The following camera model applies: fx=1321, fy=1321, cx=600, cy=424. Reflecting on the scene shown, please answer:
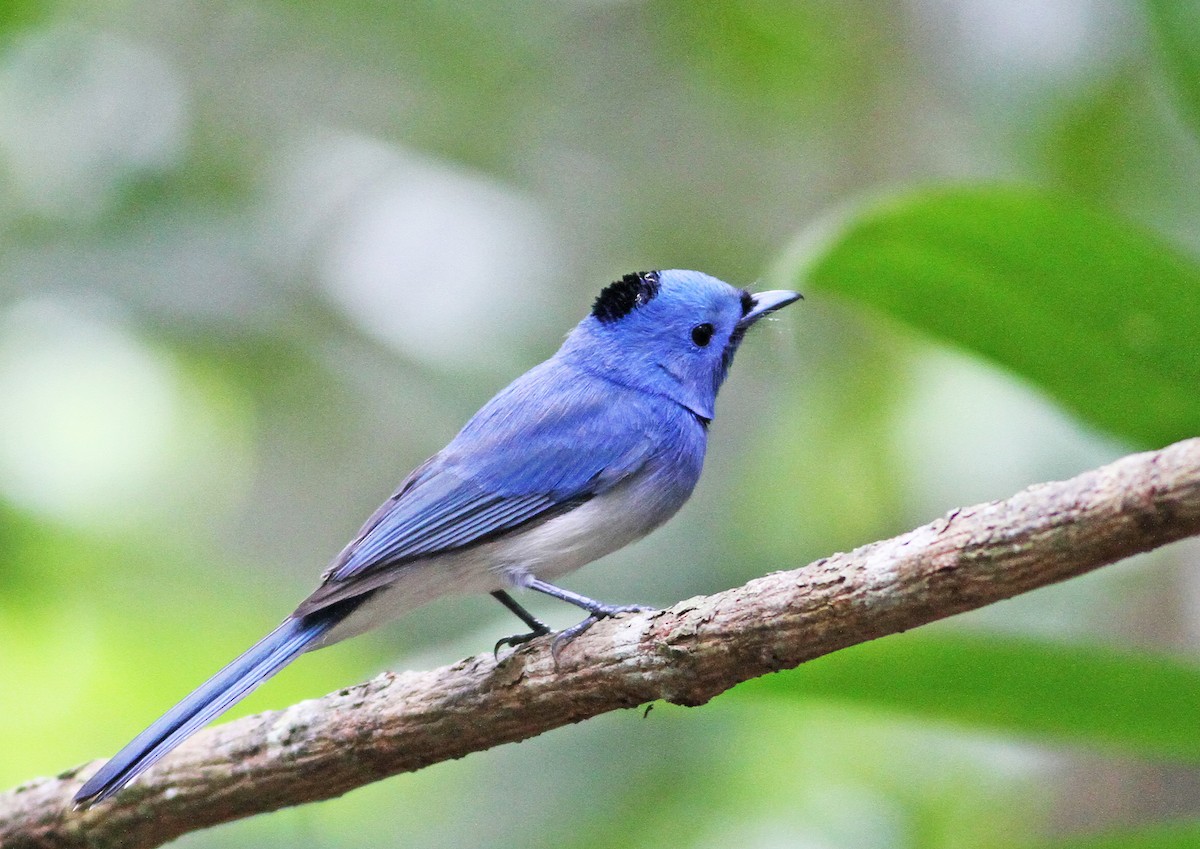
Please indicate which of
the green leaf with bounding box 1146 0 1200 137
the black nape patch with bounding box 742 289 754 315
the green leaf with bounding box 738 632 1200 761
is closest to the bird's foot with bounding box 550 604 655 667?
the green leaf with bounding box 738 632 1200 761

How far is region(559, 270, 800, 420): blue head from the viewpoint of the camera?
3.77 metres

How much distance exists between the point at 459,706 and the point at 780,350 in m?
2.86

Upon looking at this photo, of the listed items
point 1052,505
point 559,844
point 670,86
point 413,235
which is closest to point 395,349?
point 413,235

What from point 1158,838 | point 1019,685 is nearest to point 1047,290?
point 1019,685

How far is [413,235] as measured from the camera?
547 centimetres

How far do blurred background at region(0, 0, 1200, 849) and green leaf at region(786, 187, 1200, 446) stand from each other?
110 centimetres

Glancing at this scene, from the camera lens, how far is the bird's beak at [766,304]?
3826mm

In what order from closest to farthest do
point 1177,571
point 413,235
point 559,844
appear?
point 559,844 → point 1177,571 → point 413,235

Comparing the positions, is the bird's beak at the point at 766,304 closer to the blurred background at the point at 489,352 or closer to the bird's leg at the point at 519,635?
the blurred background at the point at 489,352

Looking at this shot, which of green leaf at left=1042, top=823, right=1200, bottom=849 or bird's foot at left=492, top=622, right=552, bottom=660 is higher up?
bird's foot at left=492, top=622, right=552, bottom=660

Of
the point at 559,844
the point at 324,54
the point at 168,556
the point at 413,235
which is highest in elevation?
the point at 324,54

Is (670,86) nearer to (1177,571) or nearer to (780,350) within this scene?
(780,350)

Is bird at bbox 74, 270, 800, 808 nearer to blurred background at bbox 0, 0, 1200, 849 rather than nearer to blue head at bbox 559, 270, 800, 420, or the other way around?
blue head at bbox 559, 270, 800, 420

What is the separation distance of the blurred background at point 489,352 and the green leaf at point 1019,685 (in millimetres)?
822
